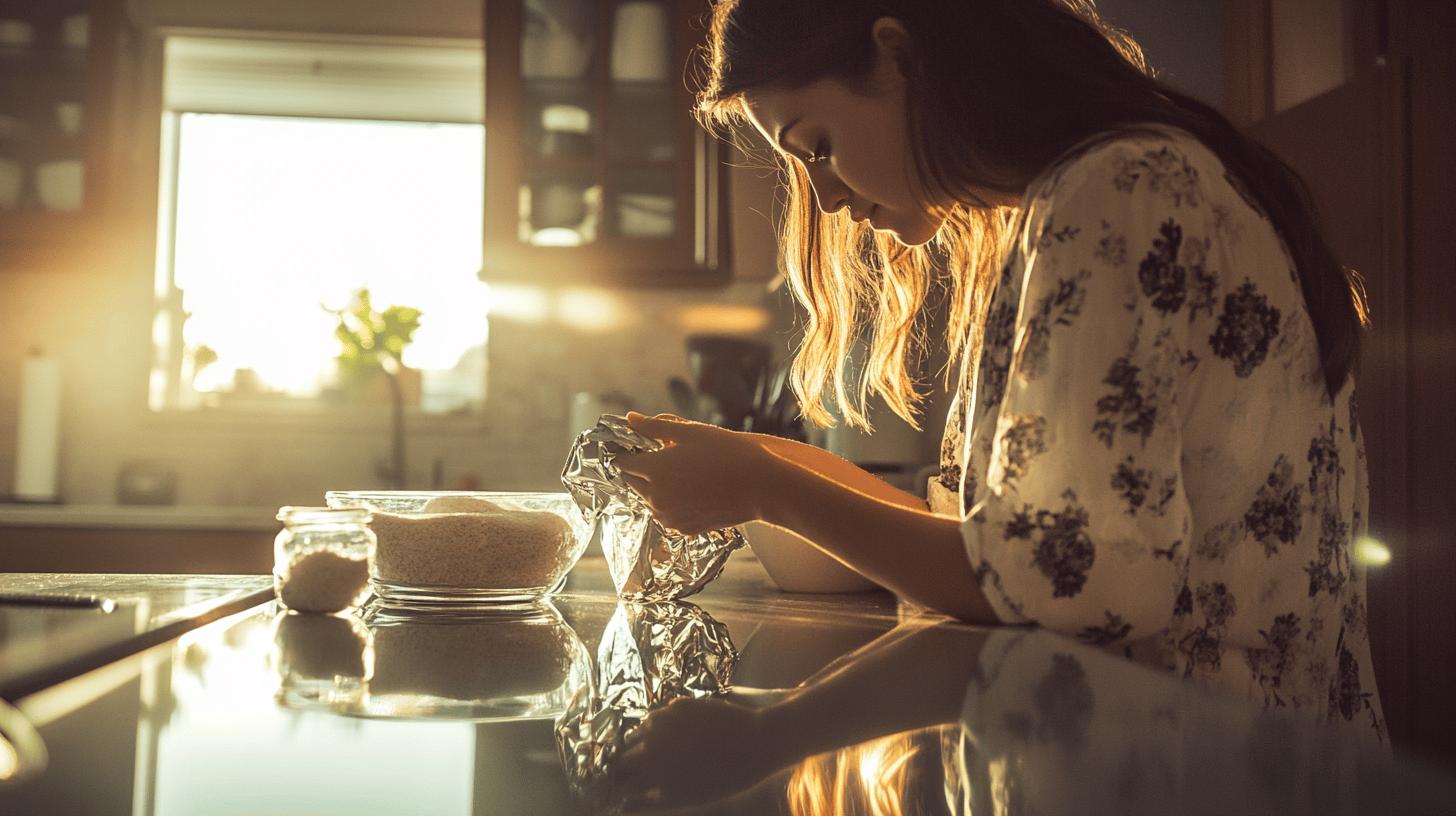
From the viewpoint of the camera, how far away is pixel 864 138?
3.14ft

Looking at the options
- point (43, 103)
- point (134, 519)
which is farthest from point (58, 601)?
point (43, 103)

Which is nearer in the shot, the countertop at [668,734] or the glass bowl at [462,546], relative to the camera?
the countertop at [668,734]

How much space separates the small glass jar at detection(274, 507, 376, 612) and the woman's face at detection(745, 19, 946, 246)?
480 mm

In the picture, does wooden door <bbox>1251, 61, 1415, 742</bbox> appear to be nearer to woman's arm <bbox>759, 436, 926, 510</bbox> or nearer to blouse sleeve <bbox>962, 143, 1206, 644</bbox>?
woman's arm <bbox>759, 436, 926, 510</bbox>

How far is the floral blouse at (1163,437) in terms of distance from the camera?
68cm

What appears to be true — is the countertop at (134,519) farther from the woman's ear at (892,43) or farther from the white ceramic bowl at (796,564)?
the woman's ear at (892,43)

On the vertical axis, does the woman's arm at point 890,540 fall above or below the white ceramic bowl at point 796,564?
above

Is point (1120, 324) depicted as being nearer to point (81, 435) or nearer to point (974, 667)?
point (974, 667)

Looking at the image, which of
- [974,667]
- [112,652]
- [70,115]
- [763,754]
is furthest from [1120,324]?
[70,115]

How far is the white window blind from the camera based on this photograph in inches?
130

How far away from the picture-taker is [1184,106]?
851mm

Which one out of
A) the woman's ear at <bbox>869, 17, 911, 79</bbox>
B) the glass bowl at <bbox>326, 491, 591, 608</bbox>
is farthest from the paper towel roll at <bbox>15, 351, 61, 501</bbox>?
the woman's ear at <bbox>869, 17, 911, 79</bbox>

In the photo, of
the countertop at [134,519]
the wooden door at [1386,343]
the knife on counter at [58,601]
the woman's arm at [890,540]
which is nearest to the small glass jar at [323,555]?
the knife on counter at [58,601]

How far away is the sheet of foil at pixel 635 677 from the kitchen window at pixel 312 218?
2.64m
